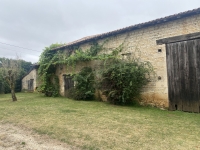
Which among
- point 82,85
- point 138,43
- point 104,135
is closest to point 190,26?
point 138,43

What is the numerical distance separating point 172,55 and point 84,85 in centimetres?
600

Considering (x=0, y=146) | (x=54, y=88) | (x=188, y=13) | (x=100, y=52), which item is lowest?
(x=0, y=146)

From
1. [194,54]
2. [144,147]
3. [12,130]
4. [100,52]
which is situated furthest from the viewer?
[100,52]

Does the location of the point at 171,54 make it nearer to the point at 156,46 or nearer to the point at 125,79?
the point at 156,46

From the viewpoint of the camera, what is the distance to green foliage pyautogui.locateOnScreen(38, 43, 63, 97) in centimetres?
1380

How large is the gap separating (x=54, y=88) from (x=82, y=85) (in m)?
3.98

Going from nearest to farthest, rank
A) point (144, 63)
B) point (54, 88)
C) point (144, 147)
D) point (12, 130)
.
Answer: point (144, 147)
point (12, 130)
point (144, 63)
point (54, 88)

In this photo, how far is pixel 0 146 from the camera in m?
3.68

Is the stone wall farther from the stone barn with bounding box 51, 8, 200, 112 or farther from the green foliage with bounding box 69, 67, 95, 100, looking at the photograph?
the green foliage with bounding box 69, 67, 95, 100

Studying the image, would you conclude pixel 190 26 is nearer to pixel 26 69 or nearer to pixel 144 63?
pixel 144 63

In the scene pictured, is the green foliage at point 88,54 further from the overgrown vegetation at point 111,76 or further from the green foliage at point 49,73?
the green foliage at point 49,73

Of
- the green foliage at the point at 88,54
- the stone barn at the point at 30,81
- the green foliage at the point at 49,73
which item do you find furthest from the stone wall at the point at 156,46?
the stone barn at the point at 30,81

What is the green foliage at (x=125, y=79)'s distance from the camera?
8398 mm

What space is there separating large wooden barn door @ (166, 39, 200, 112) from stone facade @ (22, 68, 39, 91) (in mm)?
16756
